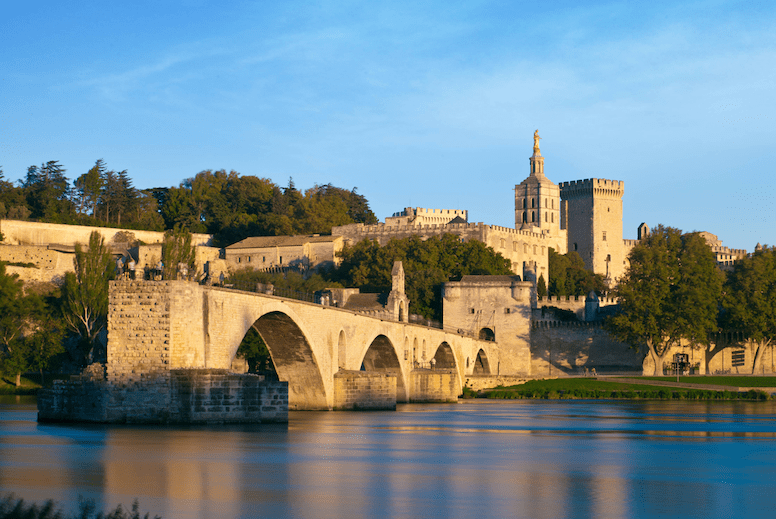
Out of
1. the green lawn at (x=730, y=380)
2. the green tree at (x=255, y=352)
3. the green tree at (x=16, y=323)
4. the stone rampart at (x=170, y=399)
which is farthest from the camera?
the green lawn at (x=730, y=380)

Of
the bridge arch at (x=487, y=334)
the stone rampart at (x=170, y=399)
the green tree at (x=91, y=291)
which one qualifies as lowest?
the stone rampart at (x=170, y=399)

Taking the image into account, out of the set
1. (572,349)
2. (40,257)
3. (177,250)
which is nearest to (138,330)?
(177,250)

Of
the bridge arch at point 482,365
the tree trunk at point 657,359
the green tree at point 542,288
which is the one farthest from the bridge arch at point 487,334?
the green tree at point 542,288

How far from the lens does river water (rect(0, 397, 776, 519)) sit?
65.2ft

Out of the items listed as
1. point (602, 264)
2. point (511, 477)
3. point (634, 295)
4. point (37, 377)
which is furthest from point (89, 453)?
point (602, 264)

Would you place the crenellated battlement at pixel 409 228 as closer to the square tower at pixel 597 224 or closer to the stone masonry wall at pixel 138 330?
the square tower at pixel 597 224

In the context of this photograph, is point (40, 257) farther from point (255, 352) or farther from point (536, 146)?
point (536, 146)

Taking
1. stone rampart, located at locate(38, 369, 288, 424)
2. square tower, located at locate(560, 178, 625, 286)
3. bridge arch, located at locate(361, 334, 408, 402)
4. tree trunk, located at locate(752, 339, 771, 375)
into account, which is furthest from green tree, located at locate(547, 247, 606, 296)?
stone rampart, located at locate(38, 369, 288, 424)

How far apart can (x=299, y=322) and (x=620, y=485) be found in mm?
25466

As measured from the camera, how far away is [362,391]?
52375 mm

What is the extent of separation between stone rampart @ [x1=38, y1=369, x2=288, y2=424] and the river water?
963 mm

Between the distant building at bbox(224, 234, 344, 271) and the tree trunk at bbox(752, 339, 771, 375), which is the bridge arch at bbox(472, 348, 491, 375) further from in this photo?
the tree trunk at bbox(752, 339, 771, 375)

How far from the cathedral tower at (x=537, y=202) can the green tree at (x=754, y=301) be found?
175ft

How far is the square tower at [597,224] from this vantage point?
14238 centimetres
